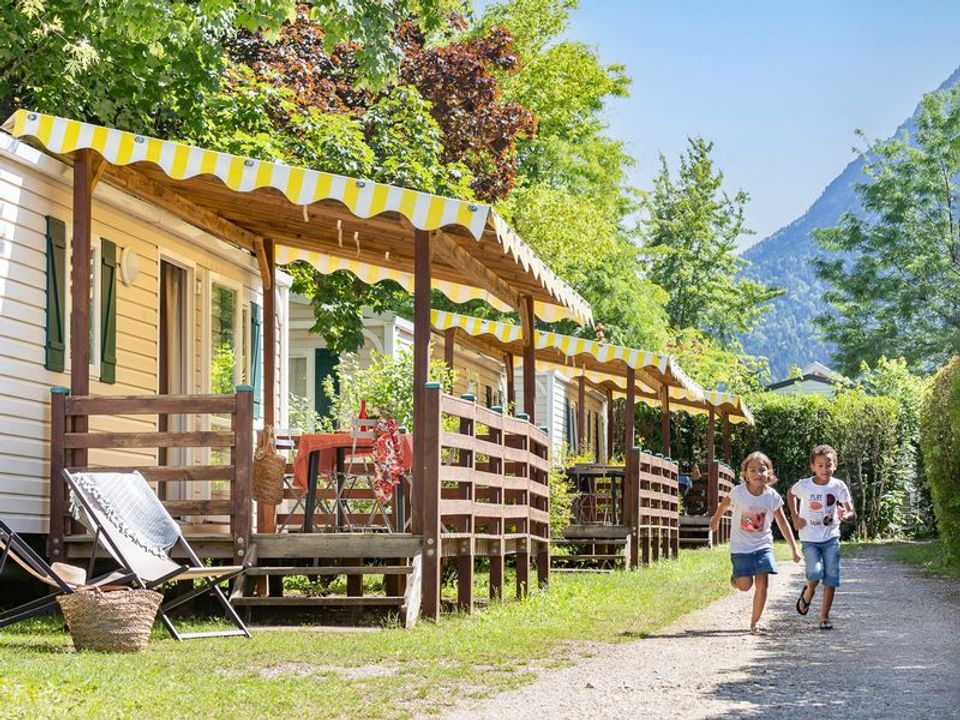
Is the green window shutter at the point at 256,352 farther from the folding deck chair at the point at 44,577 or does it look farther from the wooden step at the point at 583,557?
the folding deck chair at the point at 44,577

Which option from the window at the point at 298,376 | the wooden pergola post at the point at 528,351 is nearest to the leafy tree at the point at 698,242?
the window at the point at 298,376

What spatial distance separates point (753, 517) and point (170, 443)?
3953mm

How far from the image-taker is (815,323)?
5369cm

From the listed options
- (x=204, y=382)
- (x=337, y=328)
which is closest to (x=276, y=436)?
(x=204, y=382)

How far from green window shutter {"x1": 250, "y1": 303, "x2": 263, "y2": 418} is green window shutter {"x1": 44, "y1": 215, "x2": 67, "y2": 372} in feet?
11.3

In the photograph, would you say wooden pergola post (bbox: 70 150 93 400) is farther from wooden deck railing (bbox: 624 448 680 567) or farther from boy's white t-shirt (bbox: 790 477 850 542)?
wooden deck railing (bbox: 624 448 680 567)

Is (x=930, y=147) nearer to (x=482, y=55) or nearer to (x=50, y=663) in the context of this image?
(x=482, y=55)

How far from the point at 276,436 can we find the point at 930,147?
1665 inches

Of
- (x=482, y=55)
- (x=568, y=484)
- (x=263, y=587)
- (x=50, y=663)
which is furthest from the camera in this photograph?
(x=482, y=55)

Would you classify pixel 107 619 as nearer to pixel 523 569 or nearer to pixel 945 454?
pixel 523 569

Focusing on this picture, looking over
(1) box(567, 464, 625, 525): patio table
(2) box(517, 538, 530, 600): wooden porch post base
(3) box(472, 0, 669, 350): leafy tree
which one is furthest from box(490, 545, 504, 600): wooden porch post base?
(3) box(472, 0, 669, 350): leafy tree

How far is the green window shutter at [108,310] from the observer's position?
38.6ft

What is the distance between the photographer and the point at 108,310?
11.9 meters

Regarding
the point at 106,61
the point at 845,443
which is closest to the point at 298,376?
the point at 106,61
